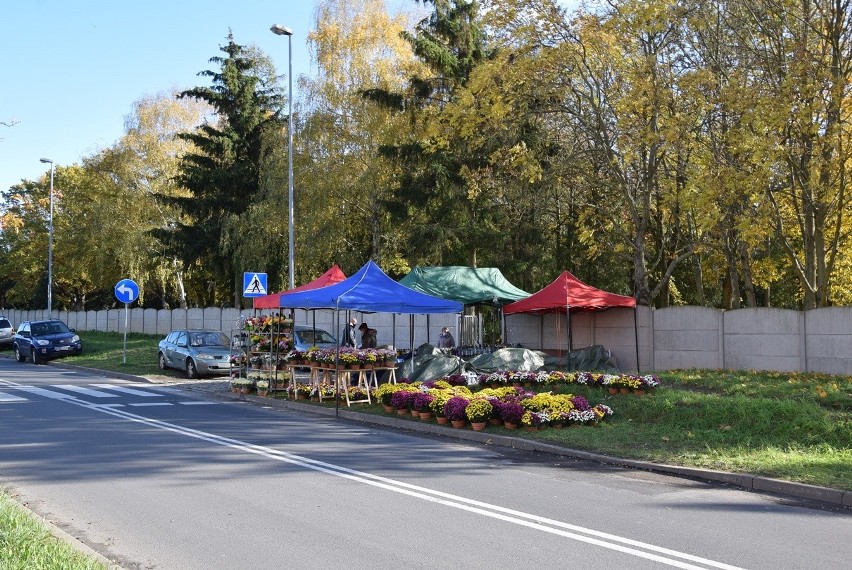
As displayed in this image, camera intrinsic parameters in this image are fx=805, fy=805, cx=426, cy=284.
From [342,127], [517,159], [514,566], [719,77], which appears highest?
[342,127]

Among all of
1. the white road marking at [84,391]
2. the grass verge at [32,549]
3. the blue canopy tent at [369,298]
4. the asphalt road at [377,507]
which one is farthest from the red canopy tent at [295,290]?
the grass verge at [32,549]

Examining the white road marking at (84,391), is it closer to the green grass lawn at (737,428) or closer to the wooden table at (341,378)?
the wooden table at (341,378)

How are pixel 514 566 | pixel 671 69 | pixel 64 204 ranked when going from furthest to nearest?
pixel 64 204 → pixel 671 69 → pixel 514 566

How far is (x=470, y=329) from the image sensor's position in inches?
1126

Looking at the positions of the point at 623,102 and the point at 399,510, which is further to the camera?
the point at 623,102

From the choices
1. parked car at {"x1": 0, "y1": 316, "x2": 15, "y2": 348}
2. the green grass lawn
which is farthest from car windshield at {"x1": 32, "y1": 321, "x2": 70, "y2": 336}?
the green grass lawn

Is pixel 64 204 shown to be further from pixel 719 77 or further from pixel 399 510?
pixel 399 510

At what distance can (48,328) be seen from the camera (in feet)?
111

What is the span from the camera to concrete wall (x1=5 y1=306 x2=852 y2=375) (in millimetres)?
18234

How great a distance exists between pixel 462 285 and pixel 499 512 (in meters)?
17.6

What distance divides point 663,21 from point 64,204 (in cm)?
5108

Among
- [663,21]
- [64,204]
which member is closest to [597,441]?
[663,21]

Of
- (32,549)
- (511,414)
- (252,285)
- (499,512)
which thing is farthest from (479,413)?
(252,285)

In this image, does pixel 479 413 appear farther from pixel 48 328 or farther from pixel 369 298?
pixel 48 328
